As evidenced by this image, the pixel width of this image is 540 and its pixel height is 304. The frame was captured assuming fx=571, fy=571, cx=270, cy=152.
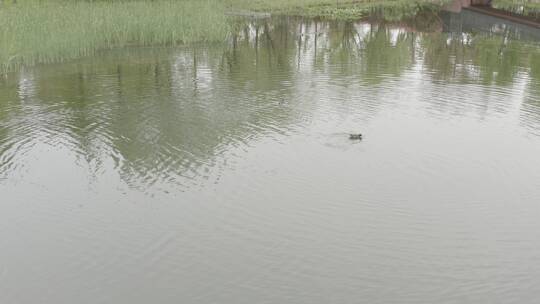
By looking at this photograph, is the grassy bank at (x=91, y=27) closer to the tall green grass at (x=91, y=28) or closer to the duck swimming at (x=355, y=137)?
the tall green grass at (x=91, y=28)

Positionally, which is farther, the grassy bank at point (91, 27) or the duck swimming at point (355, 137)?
the grassy bank at point (91, 27)

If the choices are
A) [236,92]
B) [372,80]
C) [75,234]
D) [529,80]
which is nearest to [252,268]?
[75,234]

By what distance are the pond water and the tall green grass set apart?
64cm

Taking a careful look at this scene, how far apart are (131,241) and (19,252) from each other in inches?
44.2

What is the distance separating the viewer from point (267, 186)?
7402mm

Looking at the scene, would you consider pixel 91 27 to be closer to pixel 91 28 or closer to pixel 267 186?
pixel 91 28

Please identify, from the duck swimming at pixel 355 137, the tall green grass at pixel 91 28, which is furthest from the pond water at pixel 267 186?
the tall green grass at pixel 91 28

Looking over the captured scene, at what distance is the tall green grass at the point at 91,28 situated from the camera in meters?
13.7

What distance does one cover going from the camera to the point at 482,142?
9.14 metres

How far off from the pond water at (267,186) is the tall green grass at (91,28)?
641 millimetres

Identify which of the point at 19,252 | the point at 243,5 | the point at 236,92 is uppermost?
the point at 243,5

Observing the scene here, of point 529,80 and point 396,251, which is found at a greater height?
point 529,80

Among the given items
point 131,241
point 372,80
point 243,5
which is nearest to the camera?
point 131,241

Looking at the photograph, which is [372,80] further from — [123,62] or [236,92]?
[123,62]
